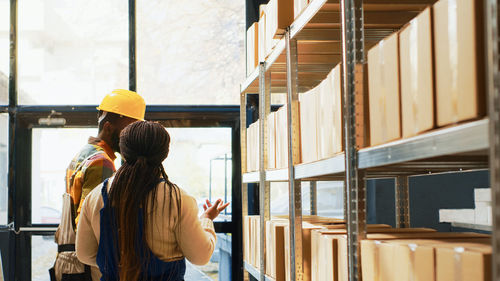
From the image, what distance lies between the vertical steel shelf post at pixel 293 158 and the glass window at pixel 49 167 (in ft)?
7.76

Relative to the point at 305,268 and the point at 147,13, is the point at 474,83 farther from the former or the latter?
the point at 147,13

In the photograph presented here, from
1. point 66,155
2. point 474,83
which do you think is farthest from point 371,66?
point 66,155

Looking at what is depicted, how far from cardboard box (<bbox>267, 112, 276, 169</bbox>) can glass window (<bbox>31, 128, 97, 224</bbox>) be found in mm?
1864

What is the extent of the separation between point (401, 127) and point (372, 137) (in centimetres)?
17

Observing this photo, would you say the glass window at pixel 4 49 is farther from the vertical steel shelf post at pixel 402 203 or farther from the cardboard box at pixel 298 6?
the vertical steel shelf post at pixel 402 203

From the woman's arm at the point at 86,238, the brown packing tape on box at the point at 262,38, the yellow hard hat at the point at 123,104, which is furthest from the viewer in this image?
the brown packing tape on box at the point at 262,38

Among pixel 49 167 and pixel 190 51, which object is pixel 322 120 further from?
pixel 49 167

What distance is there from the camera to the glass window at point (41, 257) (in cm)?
417

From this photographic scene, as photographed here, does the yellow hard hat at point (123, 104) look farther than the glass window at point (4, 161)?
No

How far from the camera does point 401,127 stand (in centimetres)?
140

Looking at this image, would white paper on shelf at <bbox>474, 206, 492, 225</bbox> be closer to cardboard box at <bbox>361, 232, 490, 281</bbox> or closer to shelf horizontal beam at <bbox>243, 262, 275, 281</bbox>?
shelf horizontal beam at <bbox>243, 262, 275, 281</bbox>

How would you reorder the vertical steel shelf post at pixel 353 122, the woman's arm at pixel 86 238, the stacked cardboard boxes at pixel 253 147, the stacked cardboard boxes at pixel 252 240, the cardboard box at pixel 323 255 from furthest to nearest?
the stacked cardboard boxes at pixel 253 147 → the stacked cardboard boxes at pixel 252 240 → the woman's arm at pixel 86 238 → the cardboard box at pixel 323 255 → the vertical steel shelf post at pixel 353 122

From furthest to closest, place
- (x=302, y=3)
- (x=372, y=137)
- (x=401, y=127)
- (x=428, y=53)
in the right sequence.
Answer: (x=302, y=3)
(x=372, y=137)
(x=401, y=127)
(x=428, y=53)

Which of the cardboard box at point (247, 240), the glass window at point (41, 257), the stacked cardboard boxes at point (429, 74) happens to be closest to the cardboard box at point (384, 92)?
the stacked cardboard boxes at point (429, 74)
